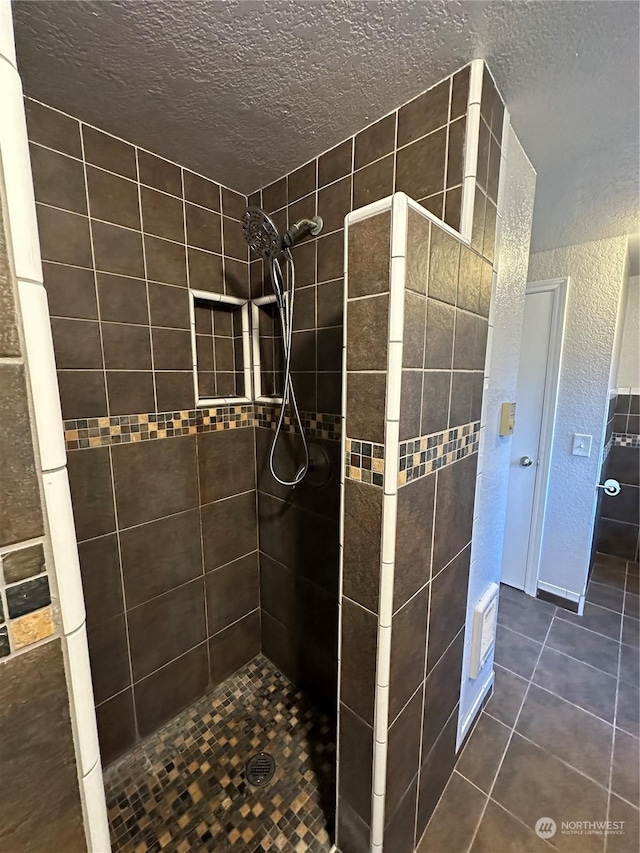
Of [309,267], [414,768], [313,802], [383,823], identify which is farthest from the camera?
[309,267]

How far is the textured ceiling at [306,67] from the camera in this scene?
79cm

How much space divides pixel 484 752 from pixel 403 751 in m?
0.72

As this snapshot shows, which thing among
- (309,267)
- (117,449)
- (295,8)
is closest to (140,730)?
(117,449)

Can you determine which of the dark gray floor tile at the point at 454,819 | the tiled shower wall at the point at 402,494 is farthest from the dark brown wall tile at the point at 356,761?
the dark gray floor tile at the point at 454,819

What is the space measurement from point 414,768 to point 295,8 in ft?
6.61

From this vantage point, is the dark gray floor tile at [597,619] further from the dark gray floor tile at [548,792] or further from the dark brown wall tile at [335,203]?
the dark brown wall tile at [335,203]

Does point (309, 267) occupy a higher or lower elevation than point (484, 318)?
higher

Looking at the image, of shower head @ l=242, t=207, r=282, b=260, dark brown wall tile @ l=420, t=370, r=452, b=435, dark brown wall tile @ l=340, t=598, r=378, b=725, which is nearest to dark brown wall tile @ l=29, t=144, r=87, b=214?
shower head @ l=242, t=207, r=282, b=260

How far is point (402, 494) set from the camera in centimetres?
80

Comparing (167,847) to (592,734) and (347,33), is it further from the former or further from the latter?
(347,33)

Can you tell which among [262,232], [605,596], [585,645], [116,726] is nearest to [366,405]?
[262,232]

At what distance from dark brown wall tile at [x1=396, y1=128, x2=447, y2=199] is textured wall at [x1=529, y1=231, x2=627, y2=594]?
1.57m

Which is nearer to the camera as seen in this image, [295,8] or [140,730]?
[295,8]

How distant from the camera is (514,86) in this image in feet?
3.28
